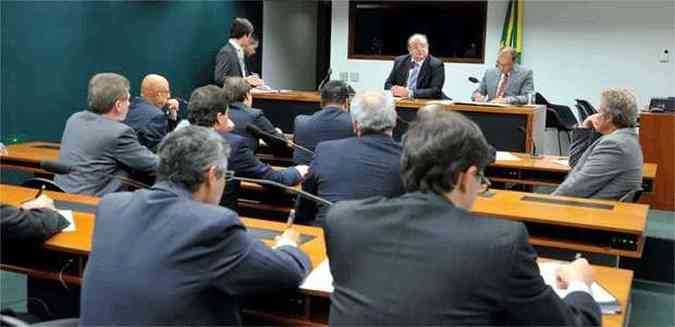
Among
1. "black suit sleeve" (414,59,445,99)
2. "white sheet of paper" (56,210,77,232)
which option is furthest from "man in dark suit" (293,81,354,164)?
"black suit sleeve" (414,59,445,99)

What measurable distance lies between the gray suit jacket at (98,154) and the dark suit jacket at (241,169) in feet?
1.33

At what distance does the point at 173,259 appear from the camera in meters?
1.86

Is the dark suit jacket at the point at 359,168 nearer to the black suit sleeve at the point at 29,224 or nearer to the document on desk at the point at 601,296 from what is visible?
the document on desk at the point at 601,296

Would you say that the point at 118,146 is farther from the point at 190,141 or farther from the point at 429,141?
the point at 429,141

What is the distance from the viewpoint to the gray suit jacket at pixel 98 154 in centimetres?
369

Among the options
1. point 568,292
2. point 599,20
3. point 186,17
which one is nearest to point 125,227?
point 568,292

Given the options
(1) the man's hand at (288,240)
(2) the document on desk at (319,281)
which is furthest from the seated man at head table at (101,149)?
(2) the document on desk at (319,281)

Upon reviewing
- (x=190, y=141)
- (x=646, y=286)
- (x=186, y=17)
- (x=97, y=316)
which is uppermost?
(x=186, y=17)

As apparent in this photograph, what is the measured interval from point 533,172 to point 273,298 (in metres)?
2.85

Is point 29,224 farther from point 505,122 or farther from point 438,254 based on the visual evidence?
point 505,122

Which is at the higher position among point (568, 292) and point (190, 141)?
point (190, 141)

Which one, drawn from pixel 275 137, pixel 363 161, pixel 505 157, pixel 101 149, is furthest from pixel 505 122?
pixel 101 149

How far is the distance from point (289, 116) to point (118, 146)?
11.0 feet

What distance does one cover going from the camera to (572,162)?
15.2 ft
